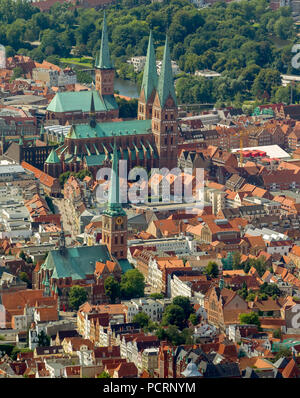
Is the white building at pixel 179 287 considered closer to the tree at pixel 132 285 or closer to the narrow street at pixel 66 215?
the tree at pixel 132 285

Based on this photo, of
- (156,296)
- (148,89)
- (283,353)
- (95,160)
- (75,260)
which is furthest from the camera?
(148,89)

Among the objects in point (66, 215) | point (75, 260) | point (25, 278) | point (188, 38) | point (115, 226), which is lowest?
point (66, 215)

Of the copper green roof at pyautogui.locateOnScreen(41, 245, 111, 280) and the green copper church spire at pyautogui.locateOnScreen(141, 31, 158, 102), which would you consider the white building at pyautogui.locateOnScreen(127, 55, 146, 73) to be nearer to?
the green copper church spire at pyautogui.locateOnScreen(141, 31, 158, 102)

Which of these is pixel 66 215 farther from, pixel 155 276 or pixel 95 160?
pixel 155 276

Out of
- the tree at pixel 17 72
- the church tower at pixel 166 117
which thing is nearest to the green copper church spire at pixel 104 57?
the church tower at pixel 166 117

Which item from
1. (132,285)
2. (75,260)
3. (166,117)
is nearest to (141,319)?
(132,285)

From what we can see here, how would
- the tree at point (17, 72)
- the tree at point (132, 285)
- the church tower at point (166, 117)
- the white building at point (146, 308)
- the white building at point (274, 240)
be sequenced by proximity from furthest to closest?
the tree at point (17, 72) → the church tower at point (166, 117) → the white building at point (274, 240) → the tree at point (132, 285) → the white building at point (146, 308)

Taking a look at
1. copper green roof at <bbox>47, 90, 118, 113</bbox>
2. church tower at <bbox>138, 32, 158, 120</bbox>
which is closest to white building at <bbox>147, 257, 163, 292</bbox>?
church tower at <bbox>138, 32, 158, 120</bbox>
